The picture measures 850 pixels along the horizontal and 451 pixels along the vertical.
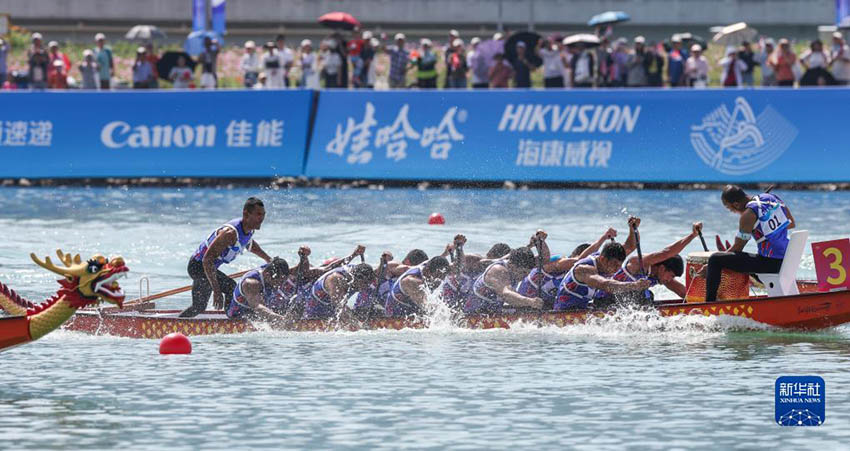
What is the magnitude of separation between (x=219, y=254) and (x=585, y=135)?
57.2 feet

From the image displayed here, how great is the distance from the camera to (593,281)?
708 inches

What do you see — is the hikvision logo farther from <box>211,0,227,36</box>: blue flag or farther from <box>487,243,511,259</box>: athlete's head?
<box>487,243,511,259</box>: athlete's head

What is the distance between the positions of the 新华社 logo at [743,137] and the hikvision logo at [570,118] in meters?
1.66

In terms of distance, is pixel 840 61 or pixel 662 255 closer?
pixel 662 255

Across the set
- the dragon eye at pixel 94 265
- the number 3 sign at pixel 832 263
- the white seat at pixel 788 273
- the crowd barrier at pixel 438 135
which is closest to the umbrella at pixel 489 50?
the crowd barrier at pixel 438 135

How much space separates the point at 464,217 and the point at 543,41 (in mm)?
7906

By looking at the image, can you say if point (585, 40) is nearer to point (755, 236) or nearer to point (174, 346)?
point (755, 236)

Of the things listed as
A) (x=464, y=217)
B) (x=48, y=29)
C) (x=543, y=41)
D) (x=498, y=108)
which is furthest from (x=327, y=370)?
(x=48, y=29)

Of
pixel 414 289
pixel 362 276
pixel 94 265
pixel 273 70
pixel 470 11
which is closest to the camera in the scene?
pixel 94 265

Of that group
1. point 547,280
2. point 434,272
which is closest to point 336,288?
point 434,272

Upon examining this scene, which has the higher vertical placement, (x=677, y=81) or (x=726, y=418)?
(x=677, y=81)

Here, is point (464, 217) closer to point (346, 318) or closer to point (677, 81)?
point (677, 81)

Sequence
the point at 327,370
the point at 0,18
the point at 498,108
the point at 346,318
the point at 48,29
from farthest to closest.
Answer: the point at 48,29
the point at 0,18
the point at 498,108
the point at 346,318
the point at 327,370

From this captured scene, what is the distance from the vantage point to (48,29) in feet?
202
